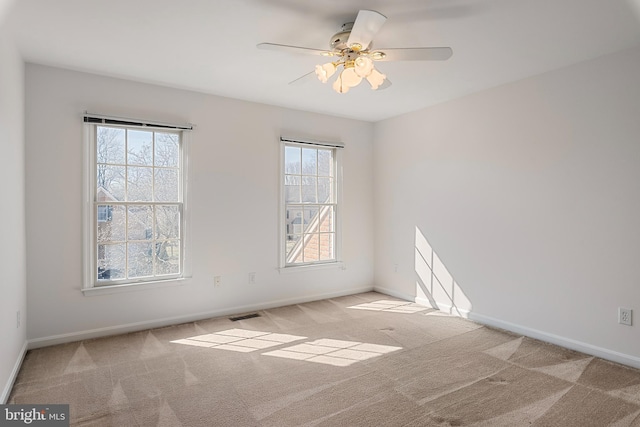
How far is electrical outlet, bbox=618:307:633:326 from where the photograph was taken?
2908 mm

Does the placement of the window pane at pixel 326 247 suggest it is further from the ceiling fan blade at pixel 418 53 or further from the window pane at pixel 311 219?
the ceiling fan blade at pixel 418 53

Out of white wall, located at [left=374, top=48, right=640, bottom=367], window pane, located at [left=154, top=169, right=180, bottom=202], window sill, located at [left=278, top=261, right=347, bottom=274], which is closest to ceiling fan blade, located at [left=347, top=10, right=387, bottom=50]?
white wall, located at [left=374, top=48, right=640, bottom=367]

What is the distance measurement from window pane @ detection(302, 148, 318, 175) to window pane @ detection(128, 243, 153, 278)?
2123 millimetres

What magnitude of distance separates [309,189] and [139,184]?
2.07 meters

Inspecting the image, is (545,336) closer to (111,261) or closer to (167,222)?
(167,222)

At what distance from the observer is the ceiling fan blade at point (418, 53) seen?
2316mm

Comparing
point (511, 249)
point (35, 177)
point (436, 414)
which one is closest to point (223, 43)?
point (35, 177)

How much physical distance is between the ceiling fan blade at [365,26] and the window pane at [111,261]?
293 centimetres

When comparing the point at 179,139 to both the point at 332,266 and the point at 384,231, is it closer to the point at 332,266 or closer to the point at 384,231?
the point at 332,266

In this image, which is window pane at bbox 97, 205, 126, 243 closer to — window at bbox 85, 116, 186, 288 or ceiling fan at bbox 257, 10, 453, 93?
window at bbox 85, 116, 186, 288

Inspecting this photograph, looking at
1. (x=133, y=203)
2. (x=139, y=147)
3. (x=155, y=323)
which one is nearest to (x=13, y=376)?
(x=155, y=323)

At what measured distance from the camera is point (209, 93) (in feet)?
13.3

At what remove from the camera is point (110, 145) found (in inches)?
142

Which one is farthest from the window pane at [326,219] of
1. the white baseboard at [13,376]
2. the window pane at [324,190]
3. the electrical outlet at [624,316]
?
the white baseboard at [13,376]
